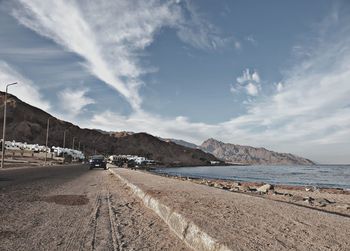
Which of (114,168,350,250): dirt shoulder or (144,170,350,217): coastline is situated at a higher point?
(114,168,350,250): dirt shoulder

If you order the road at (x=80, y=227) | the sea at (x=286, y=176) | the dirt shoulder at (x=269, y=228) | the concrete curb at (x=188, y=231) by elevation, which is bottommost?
the sea at (x=286, y=176)

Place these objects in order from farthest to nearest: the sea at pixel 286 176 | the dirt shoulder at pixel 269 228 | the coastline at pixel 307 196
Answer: the sea at pixel 286 176, the coastline at pixel 307 196, the dirt shoulder at pixel 269 228

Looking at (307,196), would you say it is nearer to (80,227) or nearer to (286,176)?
(80,227)

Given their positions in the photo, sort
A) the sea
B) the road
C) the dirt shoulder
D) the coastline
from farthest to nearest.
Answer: the sea, the coastline, the road, the dirt shoulder

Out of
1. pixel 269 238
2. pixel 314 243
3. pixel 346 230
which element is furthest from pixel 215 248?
pixel 346 230

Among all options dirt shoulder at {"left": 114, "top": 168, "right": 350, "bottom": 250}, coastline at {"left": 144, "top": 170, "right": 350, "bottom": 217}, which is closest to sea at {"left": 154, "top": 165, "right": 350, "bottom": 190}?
coastline at {"left": 144, "top": 170, "right": 350, "bottom": 217}

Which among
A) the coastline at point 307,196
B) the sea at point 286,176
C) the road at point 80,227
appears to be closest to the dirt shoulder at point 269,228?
the road at point 80,227

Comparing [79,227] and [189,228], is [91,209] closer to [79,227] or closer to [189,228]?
[79,227]

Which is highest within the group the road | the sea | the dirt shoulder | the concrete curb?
the dirt shoulder

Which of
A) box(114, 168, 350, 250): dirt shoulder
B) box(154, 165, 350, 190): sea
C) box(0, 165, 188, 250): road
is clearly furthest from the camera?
box(154, 165, 350, 190): sea

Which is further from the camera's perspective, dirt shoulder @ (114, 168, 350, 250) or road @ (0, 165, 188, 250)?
road @ (0, 165, 188, 250)

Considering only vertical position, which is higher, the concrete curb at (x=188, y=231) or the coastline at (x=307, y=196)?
the concrete curb at (x=188, y=231)

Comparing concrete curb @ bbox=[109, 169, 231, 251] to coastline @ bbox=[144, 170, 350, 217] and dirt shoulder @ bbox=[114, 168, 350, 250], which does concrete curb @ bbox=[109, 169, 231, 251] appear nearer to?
dirt shoulder @ bbox=[114, 168, 350, 250]

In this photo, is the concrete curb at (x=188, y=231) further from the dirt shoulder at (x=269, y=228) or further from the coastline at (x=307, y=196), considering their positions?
the coastline at (x=307, y=196)
